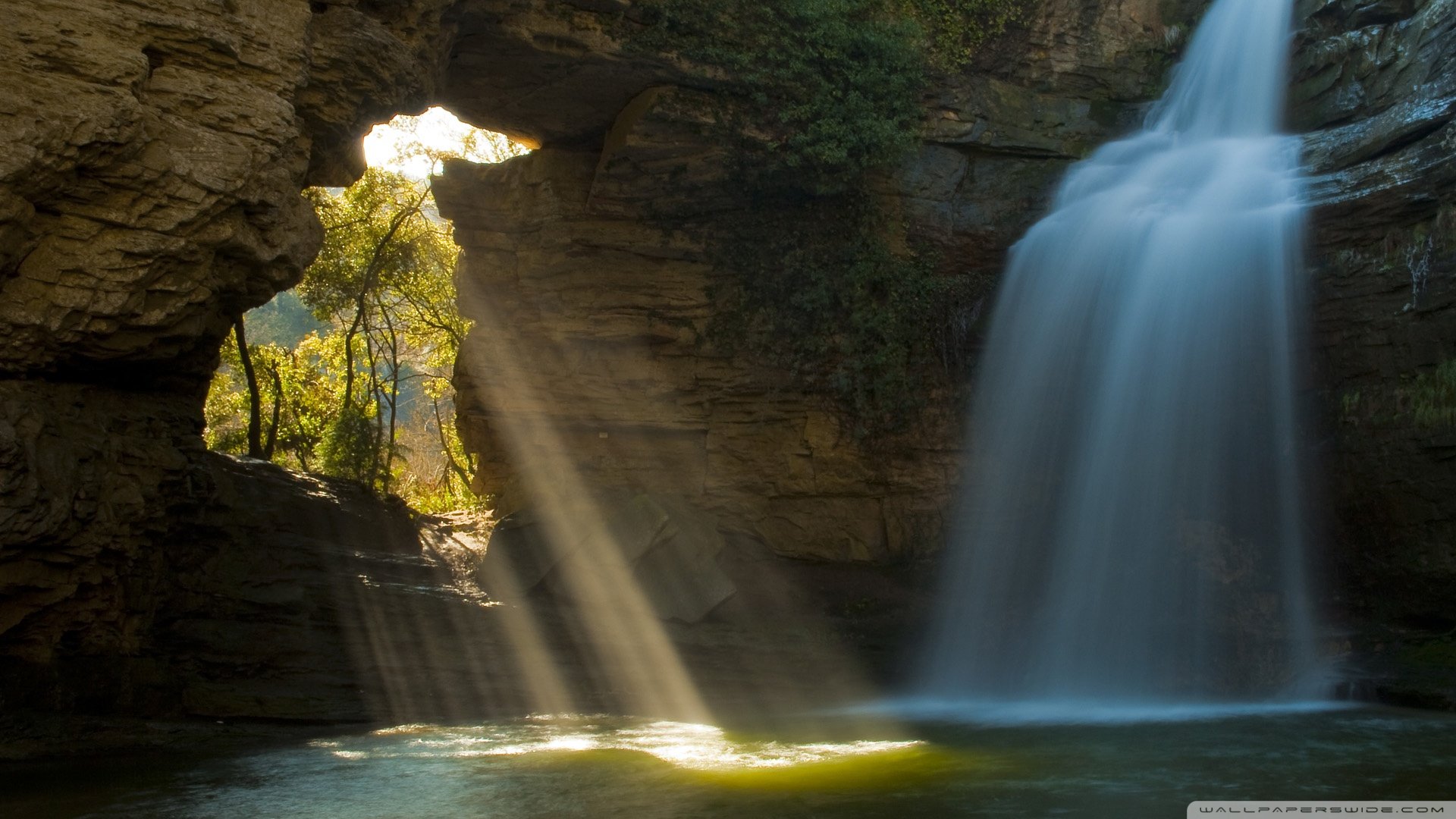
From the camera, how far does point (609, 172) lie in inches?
586

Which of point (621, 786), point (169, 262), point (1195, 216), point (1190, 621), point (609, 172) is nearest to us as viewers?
point (621, 786)

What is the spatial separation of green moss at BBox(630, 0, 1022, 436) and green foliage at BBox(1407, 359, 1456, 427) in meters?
5.74

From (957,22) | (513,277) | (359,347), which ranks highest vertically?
(957,22)

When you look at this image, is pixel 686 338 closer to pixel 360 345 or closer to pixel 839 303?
pixel 839 303

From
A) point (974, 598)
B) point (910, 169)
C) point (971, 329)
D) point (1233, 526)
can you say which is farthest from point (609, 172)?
point (1233, 526)

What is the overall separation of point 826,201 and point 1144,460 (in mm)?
5668

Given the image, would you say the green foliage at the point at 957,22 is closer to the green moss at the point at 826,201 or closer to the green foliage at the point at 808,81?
the green moss at the point at 826,201

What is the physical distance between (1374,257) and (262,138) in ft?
38.3

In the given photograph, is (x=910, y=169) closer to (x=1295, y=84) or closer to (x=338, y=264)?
(x=1295, y=84)

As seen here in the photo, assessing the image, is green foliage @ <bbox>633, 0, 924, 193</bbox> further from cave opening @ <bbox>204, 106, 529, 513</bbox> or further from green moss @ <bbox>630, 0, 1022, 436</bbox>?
cave opening @ <bbox>204, 106, 529, 513</bbox>

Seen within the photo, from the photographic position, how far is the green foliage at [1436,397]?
1102 centimetres

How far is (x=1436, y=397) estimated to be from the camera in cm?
1116

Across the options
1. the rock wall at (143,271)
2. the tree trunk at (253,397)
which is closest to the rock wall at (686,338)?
the rock wall at (143,271)

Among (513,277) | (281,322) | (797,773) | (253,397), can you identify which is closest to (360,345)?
(253,397)
